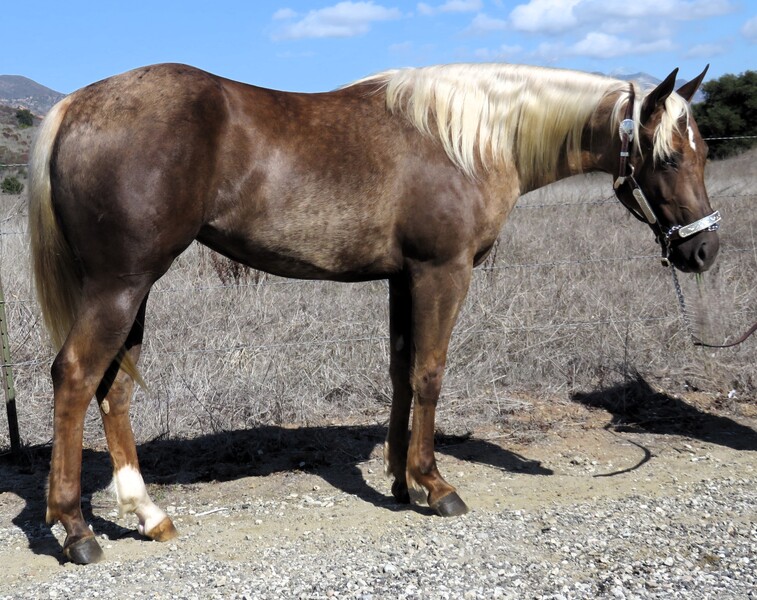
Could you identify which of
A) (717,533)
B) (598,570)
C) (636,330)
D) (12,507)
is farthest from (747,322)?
(12,507)

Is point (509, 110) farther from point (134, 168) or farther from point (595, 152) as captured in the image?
point (134, 168)

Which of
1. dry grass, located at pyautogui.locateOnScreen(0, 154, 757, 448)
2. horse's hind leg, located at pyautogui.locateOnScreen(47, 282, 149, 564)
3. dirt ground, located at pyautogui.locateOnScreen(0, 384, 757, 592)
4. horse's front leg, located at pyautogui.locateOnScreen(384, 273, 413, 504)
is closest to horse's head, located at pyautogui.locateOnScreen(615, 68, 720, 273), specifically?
horse's front leg, located at pyautogui.locateOnScreen(384, 273, 413, 504)

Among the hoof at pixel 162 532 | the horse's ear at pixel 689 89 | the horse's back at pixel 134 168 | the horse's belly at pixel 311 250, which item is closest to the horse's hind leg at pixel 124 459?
the hoof at pixel 162 532

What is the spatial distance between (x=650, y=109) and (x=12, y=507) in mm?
3712

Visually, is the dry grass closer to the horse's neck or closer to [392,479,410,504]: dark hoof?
[392,479,410,504]: dark hoof

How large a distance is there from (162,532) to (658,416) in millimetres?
3474

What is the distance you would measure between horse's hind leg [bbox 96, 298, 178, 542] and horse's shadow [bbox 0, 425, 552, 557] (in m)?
0.53

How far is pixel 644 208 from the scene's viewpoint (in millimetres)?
3818

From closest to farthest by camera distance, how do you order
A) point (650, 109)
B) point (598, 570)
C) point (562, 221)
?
point (598, 570)
point (650, 109)
point (562, 221)

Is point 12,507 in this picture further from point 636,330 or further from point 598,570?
point 636,330

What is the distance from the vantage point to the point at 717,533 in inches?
139

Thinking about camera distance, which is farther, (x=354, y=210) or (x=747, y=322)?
(x=747, y=322)

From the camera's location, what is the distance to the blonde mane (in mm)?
3697

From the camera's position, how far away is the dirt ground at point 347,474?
370 centimetres
